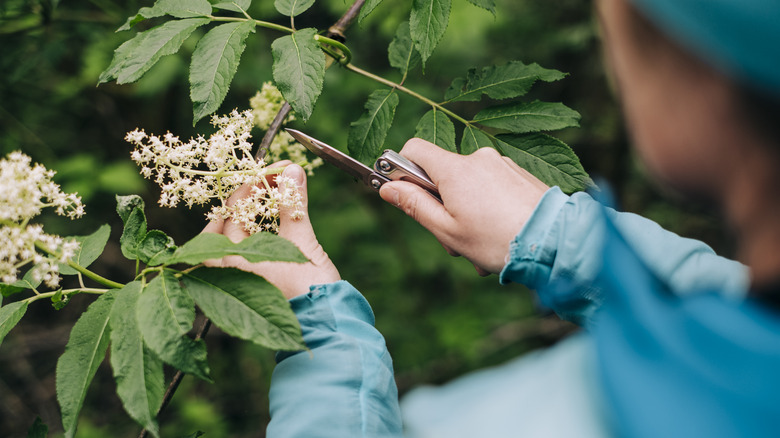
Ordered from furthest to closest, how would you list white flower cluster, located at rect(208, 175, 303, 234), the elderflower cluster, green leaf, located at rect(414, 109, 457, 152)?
green leaf, located at rect(414, 109, 457, 152)
white flower cluster, located at rect(208, 175, 303, 234)
the elderflower cluster

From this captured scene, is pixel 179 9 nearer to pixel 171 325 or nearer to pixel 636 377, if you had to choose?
pixel 171 325

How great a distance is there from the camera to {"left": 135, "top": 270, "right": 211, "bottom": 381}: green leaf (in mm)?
906

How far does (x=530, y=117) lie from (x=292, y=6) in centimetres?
69

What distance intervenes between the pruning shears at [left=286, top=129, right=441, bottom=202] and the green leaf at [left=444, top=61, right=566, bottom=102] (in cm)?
29

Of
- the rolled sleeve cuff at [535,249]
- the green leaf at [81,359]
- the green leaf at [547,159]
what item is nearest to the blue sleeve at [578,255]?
the rolled sleeve cuff at [535,249]

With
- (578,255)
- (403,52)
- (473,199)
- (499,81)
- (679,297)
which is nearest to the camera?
(679,297)

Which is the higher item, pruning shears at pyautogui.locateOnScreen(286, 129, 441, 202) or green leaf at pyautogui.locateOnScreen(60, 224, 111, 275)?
pruning shears at pyautogui.locateOnScreen(286, 129, 441, 202)

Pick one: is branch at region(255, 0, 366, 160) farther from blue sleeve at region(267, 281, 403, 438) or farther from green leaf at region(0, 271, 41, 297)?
green leaf at region(0, 271, 41, 297)

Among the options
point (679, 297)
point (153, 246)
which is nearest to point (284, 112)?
point (153, 246)

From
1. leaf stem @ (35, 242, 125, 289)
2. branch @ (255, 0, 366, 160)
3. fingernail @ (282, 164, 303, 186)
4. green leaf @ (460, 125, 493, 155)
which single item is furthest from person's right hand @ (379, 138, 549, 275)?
leaf stem @ (35, 242, 125, 289)

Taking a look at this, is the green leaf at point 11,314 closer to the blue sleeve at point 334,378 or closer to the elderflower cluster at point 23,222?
the elderflower cluster at point 23,222

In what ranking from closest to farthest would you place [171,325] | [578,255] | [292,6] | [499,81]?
[171,325] < [578,255] < [292,6] < [499,81]

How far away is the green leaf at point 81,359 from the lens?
0.95 metres

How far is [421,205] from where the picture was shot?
53.4 inches
